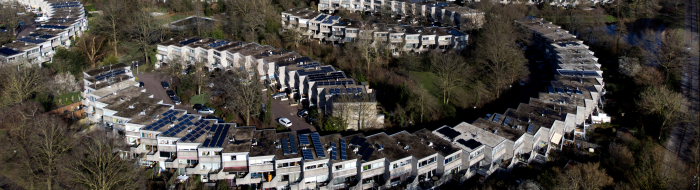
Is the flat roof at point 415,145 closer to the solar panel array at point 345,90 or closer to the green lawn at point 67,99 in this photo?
the solar panel array at point 345,90

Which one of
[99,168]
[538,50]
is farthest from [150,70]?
[538,50]

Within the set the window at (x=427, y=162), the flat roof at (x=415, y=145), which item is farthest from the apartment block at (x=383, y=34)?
the window at (x=427, y=162)

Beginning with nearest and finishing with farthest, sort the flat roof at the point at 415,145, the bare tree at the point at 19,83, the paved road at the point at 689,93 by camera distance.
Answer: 1. the flat roof at the point at 415,145
2. the paved road at the point at 689,93
3. the bare tree at the point at 19,83

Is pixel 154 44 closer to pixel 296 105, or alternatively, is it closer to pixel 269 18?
pixel 269 18

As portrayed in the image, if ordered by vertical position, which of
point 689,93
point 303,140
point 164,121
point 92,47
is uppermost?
point 92,47

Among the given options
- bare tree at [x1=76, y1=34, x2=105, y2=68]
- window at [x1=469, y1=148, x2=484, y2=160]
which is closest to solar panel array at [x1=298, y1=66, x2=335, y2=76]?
window at [x1=469, y1=148, x2=484, y2=160]

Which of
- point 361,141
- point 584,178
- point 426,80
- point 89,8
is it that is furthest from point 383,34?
point 89,8

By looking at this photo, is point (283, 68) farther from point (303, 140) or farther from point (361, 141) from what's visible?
point (361, 141)
